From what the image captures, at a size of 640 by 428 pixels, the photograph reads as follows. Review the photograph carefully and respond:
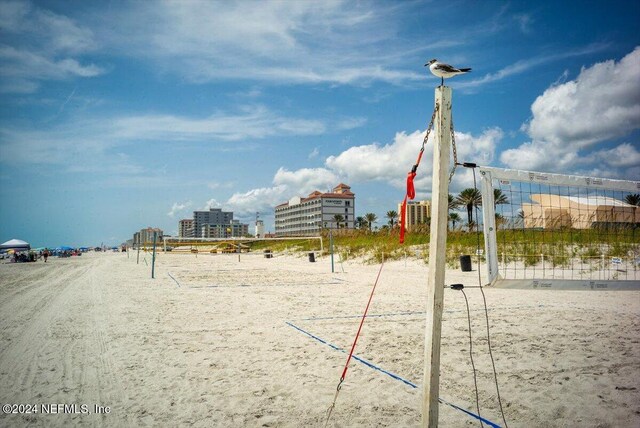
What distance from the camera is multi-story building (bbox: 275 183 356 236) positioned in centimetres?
11712

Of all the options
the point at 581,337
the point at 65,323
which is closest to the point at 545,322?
the point at 581,337

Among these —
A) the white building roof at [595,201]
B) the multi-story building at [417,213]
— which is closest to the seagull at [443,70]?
the multi-story building at [417,213]

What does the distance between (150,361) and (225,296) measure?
5.69 metres


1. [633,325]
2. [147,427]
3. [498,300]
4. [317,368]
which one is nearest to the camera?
[147,427]

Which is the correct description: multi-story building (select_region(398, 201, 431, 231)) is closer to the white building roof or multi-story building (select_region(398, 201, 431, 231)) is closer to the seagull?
the seagull

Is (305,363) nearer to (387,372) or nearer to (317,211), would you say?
(387,372)

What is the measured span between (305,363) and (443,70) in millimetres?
3706

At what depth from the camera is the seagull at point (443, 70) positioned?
275 cm

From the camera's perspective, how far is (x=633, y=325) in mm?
6648

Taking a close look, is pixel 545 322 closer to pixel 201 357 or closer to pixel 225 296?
pixel 201 357

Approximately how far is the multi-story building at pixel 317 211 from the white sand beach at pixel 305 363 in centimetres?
10170

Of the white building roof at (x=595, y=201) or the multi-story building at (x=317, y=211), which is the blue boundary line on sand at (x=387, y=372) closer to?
the white building roof at (x=595, y=201)

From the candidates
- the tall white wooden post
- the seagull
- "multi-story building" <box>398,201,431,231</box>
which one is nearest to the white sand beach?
the tall white wooden post

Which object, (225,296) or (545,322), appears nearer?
(545,322)
